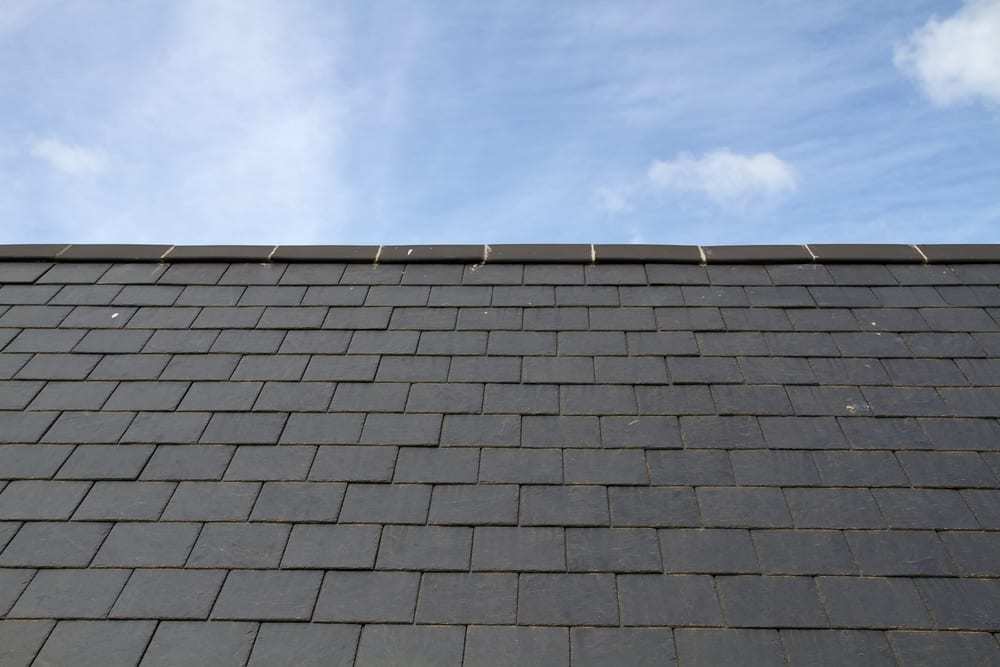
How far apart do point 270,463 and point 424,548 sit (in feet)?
2.90

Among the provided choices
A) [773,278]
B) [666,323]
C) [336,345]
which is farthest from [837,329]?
[336,345]

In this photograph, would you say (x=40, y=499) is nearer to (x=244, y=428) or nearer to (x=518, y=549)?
(x=244, y=428)

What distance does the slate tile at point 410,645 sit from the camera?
2506 mm

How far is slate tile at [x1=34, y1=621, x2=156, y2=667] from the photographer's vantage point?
2.54m

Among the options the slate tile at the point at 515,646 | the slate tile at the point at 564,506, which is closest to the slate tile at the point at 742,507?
the slate tile at the point at 564,506

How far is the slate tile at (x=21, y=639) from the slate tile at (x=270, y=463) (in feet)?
2.82

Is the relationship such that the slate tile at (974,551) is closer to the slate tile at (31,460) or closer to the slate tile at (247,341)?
the slate tile at (247,341)

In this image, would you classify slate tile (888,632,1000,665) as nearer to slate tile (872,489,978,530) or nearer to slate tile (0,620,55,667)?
slate tile (872,489,978,530)

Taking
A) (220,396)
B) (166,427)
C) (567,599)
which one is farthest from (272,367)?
(567,599)

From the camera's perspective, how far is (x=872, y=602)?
8.79ft

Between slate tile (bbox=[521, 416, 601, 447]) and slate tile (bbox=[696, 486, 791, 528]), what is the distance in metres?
0.56

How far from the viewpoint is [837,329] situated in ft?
13.6

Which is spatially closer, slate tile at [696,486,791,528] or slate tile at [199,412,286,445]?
slate tile at [696,486,791,528]

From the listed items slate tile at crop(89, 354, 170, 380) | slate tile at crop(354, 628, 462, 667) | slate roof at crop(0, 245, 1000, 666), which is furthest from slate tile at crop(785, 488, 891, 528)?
slate tile at crop(89, 354, 170, 380)
